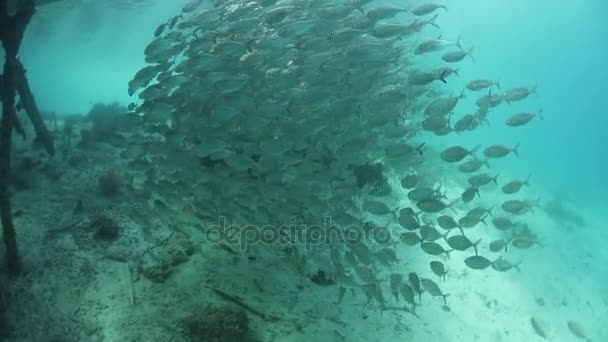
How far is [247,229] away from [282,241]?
2.66 feet

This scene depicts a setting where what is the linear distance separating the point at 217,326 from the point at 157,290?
157cm

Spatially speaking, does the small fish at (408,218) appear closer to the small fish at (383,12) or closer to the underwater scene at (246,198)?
the underwater scene at (246,198)

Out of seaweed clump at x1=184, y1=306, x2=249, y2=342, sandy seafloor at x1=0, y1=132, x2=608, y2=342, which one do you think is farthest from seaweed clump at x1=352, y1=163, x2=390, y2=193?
seaweed clump at x1=184, y1=306, x2=249, y2=342

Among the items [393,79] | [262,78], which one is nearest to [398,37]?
[393,79]

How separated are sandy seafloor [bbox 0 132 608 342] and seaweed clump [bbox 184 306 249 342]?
25 centimetres

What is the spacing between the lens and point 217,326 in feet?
21.2

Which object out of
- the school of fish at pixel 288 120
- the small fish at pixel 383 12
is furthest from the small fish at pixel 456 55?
the small fish at pixel 383 12

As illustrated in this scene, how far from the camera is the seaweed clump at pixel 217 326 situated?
6414mm

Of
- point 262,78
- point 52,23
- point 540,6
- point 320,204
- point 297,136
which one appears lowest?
point 540,6

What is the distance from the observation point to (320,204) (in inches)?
289

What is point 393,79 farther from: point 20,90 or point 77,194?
point 20,90

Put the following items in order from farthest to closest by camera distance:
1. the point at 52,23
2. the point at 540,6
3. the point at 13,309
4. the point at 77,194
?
the point at 540,6 < the point at 52,23 < the point at 77,194 < the point at 13,309

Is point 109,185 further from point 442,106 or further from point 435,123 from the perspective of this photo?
point 442,106

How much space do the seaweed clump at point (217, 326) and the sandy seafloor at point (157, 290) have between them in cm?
25
